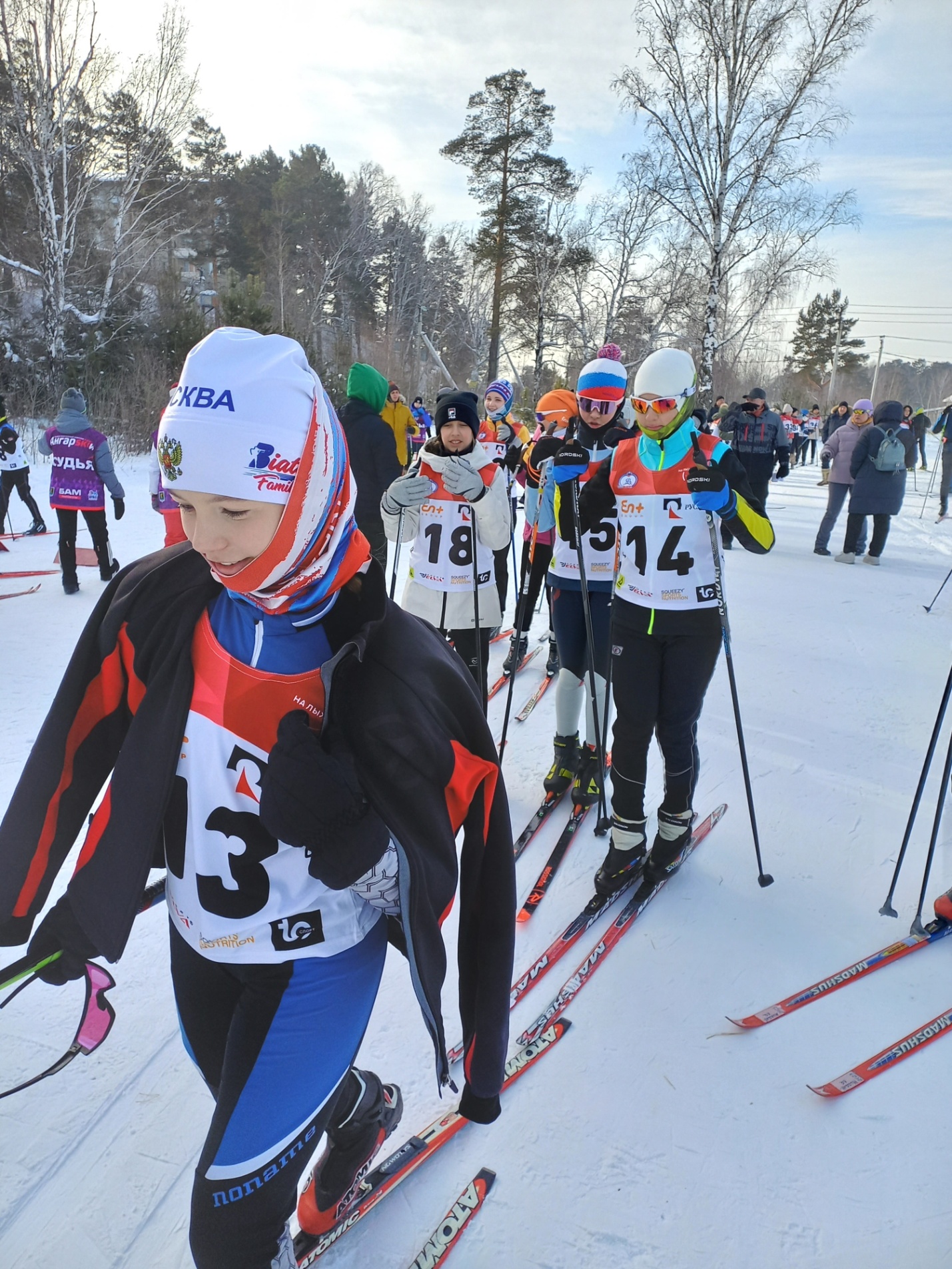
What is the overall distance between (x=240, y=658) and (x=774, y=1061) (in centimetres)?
219

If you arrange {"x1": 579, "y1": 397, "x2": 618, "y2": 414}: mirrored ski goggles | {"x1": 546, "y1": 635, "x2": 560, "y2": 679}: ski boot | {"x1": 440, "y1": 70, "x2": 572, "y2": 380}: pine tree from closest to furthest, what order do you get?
{"x1": 579, "y1": 397, "x2": 618, "y2": 414}: mirrored ski goggles
{"x1": 546, "y1": 635, "x2": 560, "y2": 679}: ski boot
{"x1": 440, "y1": 70, "x2": 572, "y2": 380}: pine tree

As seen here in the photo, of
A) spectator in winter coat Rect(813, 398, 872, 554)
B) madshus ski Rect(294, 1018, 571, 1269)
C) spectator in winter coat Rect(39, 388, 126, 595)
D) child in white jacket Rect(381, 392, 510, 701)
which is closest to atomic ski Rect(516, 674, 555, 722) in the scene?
child in white jacket Rect(381, 392, 510, 701)

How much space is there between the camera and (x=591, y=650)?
146 inches

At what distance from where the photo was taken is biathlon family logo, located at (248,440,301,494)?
3.90ft

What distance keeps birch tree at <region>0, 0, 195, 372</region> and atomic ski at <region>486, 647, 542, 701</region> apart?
1487cm

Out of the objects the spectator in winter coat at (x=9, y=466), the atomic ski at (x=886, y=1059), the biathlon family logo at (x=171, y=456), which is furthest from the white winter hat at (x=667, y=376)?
the spectator in winter coat at (x=9, y=466)

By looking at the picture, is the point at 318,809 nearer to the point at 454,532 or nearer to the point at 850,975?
the point at 850,975

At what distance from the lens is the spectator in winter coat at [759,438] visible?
30.8 ft

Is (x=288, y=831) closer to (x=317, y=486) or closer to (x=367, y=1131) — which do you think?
(x=317, y=486)

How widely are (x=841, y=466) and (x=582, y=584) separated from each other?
8.15m

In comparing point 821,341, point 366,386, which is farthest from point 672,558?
point 821,341

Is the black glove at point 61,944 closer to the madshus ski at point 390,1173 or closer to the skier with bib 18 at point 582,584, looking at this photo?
the madshus ski at point 390,1173

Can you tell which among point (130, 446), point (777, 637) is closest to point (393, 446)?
point (777, 637)

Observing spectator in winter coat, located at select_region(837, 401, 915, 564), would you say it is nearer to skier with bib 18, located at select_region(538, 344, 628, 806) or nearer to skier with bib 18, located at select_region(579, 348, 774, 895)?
skier with bib 18, located at select_region(538, 344, 628, 806)
